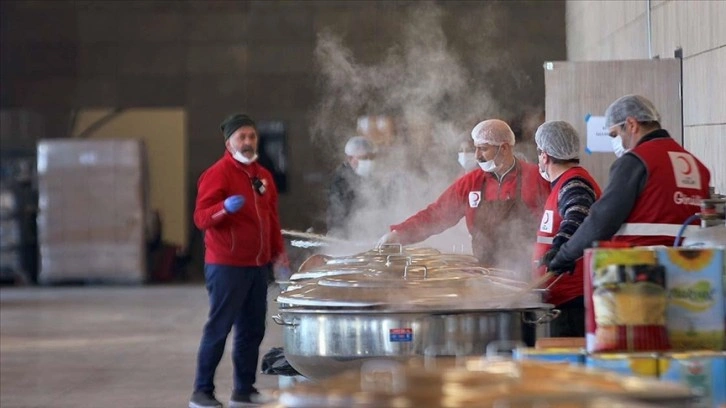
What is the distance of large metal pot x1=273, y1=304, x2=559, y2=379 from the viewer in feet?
15.7

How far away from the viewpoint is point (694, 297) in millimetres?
3566

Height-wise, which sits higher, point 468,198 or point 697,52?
point 697,52

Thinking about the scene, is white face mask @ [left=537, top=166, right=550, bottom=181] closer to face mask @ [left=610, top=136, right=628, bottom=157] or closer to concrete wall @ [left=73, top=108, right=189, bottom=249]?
face mask @ [left=610, top=136, right=628, bottom=157]

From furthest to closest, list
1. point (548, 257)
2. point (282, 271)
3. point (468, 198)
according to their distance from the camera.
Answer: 1. point (282, 271)
2. point (468, 198)
3. point (548, 257)

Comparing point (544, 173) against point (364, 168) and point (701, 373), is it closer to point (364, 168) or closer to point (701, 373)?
point (701, 373)

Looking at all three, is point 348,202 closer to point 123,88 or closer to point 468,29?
point 468,29

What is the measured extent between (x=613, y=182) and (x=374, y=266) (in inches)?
50.9

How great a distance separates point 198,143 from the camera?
63.8ft

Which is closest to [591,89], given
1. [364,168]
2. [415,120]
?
[364,168]

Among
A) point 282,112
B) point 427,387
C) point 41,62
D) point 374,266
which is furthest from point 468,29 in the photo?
point 427,387

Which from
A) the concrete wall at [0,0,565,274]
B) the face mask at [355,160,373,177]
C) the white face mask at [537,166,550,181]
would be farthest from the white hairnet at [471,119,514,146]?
the concrete wall at [0,0,565,274]

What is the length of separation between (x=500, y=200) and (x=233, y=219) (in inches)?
67.9

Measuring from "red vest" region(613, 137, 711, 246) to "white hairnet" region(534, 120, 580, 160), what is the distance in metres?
1.15

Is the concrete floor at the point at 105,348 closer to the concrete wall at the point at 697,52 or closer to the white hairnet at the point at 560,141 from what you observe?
the concrete wall at the point at 697,52
